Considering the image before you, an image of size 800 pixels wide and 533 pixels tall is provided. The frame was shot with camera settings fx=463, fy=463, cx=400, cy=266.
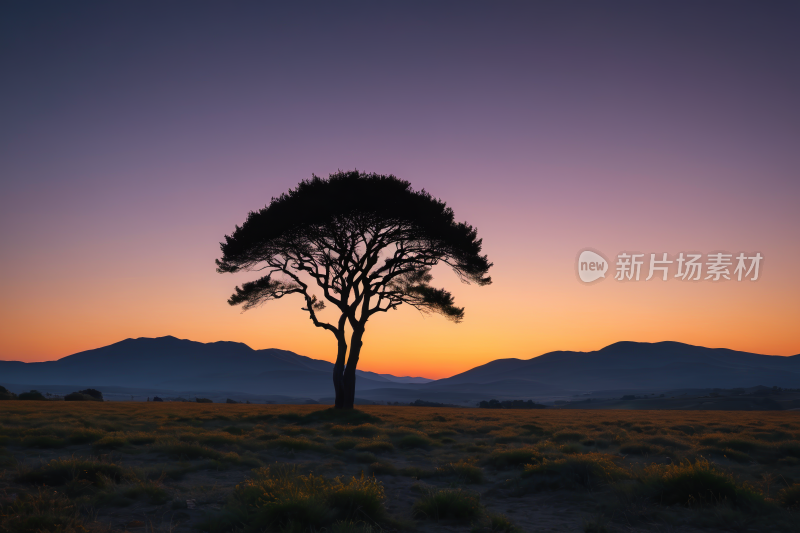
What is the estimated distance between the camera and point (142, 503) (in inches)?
308

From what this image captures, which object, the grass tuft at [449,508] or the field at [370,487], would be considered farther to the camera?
the grass tuft at [449,508]

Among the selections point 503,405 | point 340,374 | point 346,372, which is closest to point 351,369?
point 346,372

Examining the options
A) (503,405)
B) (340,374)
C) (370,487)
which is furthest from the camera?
(503,405)

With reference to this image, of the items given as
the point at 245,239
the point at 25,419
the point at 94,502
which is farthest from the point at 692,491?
the point at 245,239

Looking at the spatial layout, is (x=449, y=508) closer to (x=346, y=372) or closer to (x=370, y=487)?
(x=370, y=487)

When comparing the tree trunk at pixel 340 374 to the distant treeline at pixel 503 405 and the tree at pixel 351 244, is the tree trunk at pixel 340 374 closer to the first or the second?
the tree at pixel 351 244

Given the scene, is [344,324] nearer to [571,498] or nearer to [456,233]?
[456,233]

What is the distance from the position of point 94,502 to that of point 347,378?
2078cm

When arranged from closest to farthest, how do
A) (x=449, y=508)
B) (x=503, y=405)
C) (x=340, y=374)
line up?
(x=449, y=508)
(x=340, y=374)
(x=503, y=405)

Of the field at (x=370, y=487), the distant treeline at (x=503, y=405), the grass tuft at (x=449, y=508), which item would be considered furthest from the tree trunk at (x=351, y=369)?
the distant treeline at (x=503, y=405)

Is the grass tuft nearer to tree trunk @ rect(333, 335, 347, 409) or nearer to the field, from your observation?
the field

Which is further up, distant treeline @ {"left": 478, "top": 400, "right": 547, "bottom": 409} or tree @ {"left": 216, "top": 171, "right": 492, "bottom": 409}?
tree @ {"left": 216, "top": 171, "right": 492, "bottom": 409}

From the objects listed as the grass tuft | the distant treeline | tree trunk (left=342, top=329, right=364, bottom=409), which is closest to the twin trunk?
tree trunk (left=342, top=329, right=364, bottom=409)

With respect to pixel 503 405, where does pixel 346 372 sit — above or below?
above
